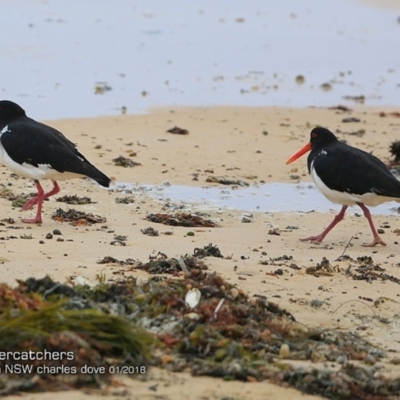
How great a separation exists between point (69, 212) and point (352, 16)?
64.6 ft

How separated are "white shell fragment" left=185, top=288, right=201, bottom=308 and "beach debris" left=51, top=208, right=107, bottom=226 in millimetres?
2970

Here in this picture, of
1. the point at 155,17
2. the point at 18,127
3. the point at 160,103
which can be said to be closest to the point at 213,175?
the point at 18,127

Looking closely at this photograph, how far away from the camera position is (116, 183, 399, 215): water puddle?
1086 centimetres

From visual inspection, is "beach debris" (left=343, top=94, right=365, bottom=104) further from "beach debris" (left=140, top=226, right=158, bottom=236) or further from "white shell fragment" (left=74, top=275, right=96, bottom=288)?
"white shell fragment" (left=74, top=275, right=96, bottom=288)

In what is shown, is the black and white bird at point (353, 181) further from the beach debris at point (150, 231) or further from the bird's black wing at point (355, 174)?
the beach debris at point (150, 231)

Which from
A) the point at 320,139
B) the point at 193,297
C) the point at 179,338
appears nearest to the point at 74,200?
the point at 320,139

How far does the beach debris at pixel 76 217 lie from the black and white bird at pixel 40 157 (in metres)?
0.21

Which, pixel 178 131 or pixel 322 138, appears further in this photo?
pixel 178 131

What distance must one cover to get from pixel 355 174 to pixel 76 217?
2.55m

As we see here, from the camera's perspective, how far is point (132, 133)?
13.8 m

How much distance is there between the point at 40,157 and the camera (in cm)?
950

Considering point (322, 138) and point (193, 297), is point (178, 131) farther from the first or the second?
point (193, 297)

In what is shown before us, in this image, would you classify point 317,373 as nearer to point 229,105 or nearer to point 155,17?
point 229,105

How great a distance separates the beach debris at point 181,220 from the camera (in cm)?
962
